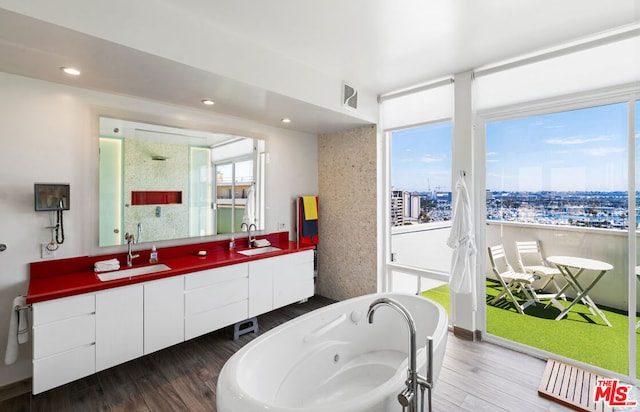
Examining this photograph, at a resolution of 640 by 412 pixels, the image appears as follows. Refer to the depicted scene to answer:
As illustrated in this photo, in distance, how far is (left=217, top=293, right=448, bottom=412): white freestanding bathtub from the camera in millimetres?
1388

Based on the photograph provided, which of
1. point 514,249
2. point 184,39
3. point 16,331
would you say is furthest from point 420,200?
point 16,331

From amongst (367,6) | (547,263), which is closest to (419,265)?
(547,263)

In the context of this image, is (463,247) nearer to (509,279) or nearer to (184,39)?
(509,279)

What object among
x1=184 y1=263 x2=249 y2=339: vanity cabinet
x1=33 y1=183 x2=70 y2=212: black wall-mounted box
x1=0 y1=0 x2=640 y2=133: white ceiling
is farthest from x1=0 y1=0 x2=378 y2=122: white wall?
x1=184 y1=263 x2=249 y2=339: vanity cabinet

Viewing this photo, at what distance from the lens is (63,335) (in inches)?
79.1

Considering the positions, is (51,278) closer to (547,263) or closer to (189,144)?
(189,144)

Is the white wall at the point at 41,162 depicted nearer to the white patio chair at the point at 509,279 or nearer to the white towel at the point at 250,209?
the white towel at the point at 250,209

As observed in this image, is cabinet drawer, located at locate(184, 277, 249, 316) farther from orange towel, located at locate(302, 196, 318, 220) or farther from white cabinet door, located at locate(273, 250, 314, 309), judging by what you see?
orange towel, located at locate(302, 196, 318, 220)

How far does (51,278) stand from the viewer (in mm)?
2301

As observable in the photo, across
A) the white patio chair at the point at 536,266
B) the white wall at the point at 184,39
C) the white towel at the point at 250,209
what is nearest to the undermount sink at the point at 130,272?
the white towel at the point at 250,209

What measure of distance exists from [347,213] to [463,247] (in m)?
1.58

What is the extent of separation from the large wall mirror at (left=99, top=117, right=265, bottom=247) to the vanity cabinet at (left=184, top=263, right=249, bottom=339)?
2.11 ft

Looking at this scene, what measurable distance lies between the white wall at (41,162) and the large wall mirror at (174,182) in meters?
0.10

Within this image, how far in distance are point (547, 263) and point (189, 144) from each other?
3741mm
